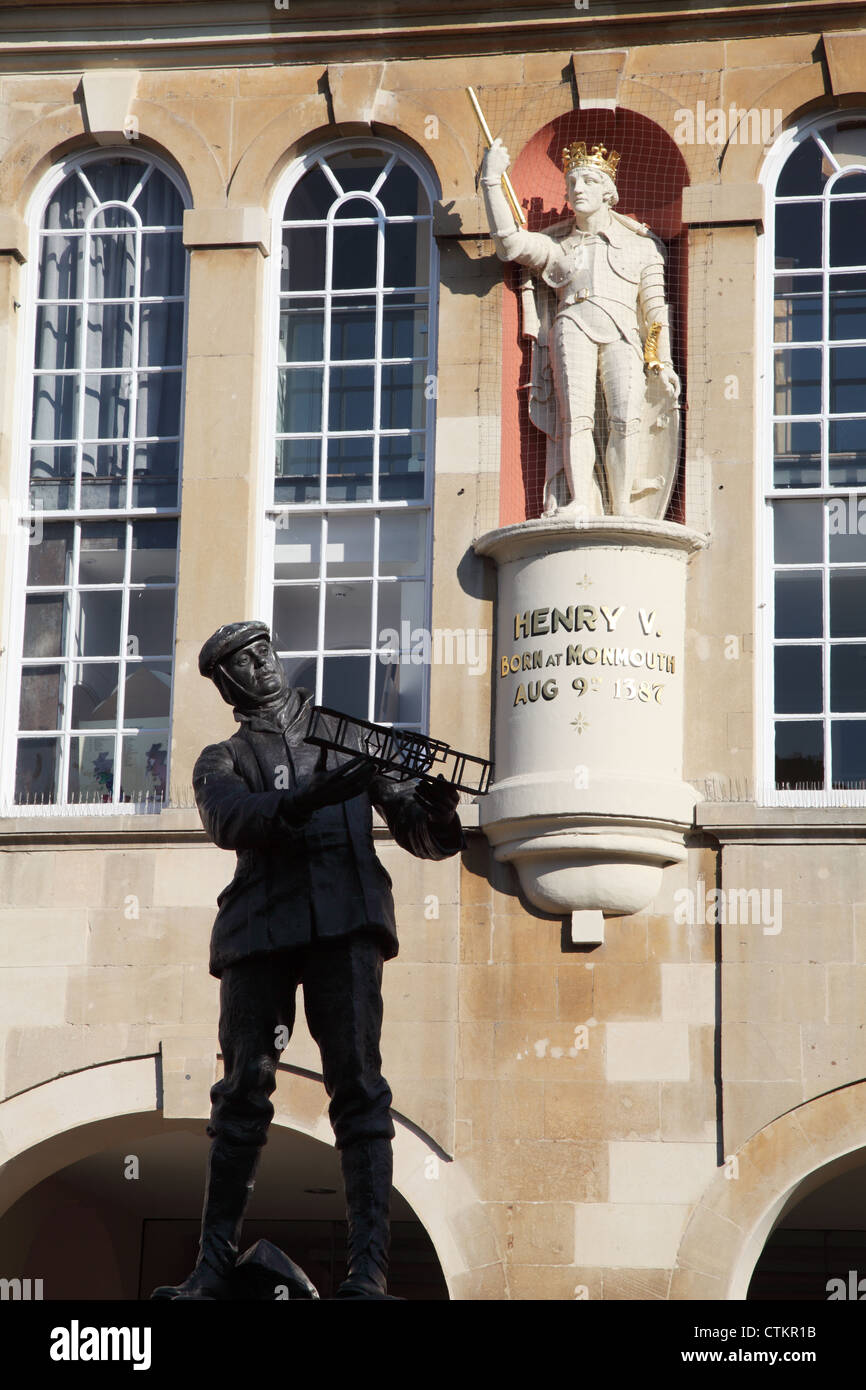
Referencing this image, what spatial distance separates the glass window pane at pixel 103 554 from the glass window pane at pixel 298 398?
1.28m

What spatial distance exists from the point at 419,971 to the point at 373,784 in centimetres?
580

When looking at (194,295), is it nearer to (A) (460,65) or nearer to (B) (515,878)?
(A) (460,65)

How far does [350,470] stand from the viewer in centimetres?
1521

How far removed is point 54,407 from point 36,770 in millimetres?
2515

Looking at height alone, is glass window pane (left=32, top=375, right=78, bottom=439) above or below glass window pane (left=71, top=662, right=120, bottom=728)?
above

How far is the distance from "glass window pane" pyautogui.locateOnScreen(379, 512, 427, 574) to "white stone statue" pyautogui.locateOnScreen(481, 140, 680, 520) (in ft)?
3.04

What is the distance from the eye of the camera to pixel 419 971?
45.4ft

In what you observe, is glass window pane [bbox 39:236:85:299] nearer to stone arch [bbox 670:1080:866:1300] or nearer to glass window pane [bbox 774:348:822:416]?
glass window pane [bbox 774:348:822:416]

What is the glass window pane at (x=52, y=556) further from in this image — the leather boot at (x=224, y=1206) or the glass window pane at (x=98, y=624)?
the leather boot at (x=224, y=1206)

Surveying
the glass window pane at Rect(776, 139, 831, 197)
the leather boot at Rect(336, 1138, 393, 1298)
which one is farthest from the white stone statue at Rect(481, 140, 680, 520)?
the leather boot at Rect(336, 1138, 393, 1298)

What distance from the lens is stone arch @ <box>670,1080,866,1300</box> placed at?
43.3 feet

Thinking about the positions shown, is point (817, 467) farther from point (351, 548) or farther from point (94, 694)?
point (94, 694)

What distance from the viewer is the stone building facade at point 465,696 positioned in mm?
13453
